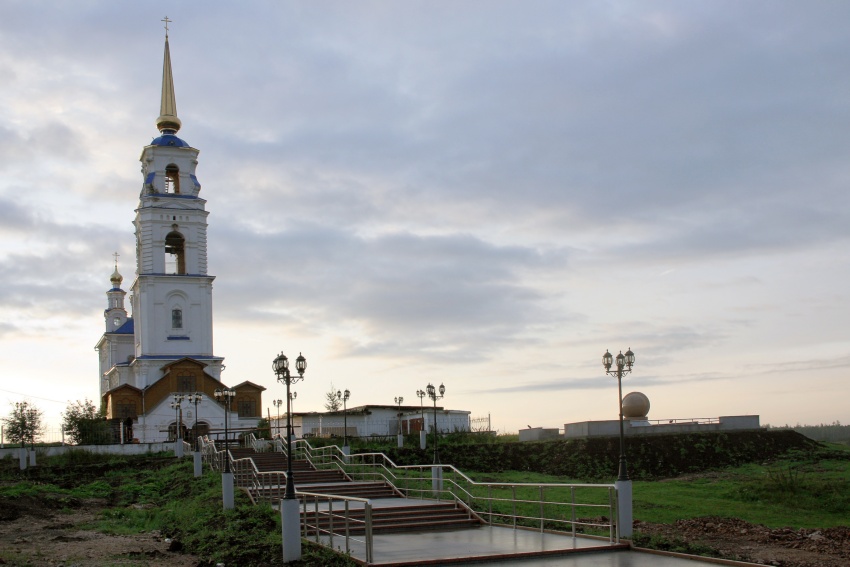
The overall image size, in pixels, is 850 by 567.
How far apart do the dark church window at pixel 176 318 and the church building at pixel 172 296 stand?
7 centimetres

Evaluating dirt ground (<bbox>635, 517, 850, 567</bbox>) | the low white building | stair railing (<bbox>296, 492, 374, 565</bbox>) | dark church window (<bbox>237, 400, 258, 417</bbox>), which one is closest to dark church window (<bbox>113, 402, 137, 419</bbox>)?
dark church window (<bbox>237, 400, 258, 417</bbox>)

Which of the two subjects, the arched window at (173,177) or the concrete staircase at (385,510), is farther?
the arched window at (173,177)

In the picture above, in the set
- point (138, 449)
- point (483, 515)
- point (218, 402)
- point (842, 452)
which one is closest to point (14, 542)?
point (483, 515)

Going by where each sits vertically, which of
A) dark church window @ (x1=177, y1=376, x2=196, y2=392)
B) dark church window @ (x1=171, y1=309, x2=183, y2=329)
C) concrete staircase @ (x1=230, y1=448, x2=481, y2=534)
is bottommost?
concrete staircase @ (x1=230, y1=448, x2=481, y2=534)

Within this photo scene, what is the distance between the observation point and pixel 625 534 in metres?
18.3

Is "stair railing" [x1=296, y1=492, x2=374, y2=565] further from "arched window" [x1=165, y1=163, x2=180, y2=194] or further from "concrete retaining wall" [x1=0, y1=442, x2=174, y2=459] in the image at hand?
"arched window" [x1=165, y1=163, x2=180, y2=194]

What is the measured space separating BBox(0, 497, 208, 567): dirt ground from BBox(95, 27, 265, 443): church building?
3377 cm

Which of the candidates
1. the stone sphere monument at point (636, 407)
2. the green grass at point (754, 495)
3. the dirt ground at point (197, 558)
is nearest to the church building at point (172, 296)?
the stone sphere monument at point (636, 407)

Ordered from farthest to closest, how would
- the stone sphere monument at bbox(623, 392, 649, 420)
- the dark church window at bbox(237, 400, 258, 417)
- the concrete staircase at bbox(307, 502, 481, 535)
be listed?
the dark church window at bbox(237, 400, 258, 417), the stone sphere monument at bbox(623, 392, 649, 420), the concrete staircase at bbox(307, 502, 481, 535)

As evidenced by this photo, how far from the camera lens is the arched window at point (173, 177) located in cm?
7056

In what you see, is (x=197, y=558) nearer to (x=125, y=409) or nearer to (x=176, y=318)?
(x=125, y=409)

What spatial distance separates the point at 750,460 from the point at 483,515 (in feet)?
72.4

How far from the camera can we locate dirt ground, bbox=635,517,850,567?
1647 cm

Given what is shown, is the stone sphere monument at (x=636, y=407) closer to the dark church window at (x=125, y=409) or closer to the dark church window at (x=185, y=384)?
the dark church window at (x=185, y=384)
